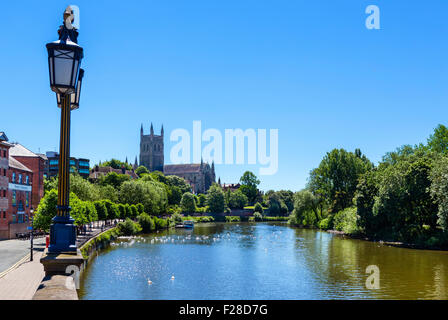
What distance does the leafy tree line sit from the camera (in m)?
53.9

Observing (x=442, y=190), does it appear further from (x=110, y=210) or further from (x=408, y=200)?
(x=110, y=210)

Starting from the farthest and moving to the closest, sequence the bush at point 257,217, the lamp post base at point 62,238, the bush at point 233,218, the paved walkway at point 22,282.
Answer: the bush at point 257,217
the bush at point 233,218
the paved walkway at point 22,282
the lamp post base at point 62,238

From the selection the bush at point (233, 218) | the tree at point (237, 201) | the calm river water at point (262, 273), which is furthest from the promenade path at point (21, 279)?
the tree at point (237, 201)

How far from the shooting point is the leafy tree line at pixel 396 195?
5394 cm

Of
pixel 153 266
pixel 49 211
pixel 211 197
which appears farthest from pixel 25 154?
pixel 211 197

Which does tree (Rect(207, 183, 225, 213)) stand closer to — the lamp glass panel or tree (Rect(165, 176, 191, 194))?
tree (Rect(165, 176, 191, 194))

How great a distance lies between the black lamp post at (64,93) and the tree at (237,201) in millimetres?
158353

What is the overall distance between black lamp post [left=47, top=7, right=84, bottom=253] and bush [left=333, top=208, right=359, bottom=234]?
67469 mm

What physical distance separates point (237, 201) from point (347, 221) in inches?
3521

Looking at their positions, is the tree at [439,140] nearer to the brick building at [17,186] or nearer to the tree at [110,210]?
the tree at [110,210]

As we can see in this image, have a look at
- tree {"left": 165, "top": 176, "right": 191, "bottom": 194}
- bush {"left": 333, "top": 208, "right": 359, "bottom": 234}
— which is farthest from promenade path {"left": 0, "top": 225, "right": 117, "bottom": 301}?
tree {"left": 165, "top": 176, "right": 191, "bottom": 194}

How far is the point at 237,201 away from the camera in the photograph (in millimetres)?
167375
